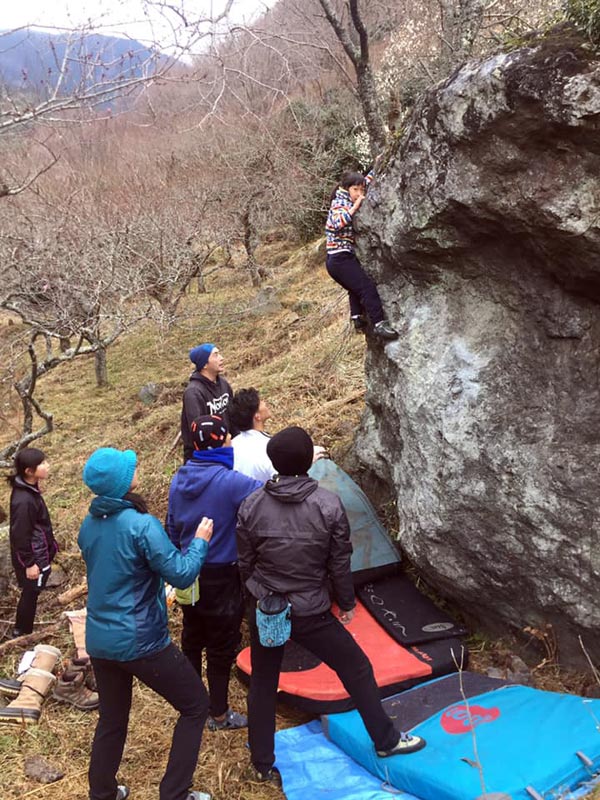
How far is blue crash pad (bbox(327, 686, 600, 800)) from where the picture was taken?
2695 millimetres

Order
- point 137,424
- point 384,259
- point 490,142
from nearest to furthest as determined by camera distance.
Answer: point 490,142 < point 384,259 < point 137,424

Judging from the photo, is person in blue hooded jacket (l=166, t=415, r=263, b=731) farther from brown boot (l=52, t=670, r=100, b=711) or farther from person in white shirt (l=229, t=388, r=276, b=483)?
brown boot (l=52, t=670, r=100, b=711)

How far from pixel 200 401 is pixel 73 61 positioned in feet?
7.85

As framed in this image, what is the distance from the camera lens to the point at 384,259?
4.45 m

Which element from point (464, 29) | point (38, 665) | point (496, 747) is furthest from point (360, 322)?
point (38, 665)

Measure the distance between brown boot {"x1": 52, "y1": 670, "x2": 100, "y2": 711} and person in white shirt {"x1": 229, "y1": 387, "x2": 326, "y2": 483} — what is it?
1722 millimetres

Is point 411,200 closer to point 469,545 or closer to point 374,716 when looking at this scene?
point 469,545

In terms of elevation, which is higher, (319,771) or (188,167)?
(188,167)

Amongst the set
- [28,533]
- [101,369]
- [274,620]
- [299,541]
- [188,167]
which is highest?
[188,167]

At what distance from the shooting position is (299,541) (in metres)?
2.87

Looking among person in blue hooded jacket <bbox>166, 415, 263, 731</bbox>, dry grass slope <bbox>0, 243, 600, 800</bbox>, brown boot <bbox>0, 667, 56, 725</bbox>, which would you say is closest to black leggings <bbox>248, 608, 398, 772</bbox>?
person in blue hooded jacket <bbox>166, 415, 263, 731</bbox>

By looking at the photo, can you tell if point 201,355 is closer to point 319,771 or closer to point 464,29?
point 319,771

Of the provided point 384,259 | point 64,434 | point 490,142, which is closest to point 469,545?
point 384,259

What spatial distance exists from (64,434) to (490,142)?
1010cm
